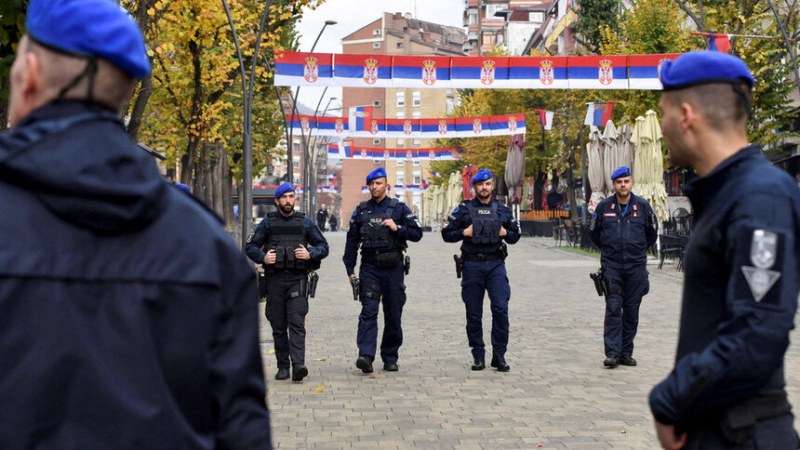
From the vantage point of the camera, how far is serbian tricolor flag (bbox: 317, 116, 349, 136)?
157ft

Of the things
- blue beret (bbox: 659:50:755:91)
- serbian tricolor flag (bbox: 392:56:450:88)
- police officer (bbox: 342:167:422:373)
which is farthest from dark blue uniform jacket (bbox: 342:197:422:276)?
serbian tricolor flag (bbox: 392:56:450:88)

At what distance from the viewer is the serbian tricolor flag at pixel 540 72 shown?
27.8 metres

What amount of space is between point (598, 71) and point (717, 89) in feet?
82.2

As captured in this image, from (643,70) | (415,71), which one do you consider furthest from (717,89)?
(643,70)

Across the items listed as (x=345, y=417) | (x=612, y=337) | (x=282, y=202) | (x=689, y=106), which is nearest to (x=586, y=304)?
(x=612, y=337)

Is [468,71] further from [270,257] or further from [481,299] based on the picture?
[270,257]

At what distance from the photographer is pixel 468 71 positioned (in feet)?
90.6

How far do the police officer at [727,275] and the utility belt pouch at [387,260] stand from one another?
8.57 metres

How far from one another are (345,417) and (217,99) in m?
20.6

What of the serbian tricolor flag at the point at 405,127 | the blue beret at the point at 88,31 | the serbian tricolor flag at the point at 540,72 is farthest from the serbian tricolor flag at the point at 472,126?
the blue beret at the point at 88,31

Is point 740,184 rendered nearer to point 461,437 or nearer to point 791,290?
point 791,290

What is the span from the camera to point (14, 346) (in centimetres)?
231

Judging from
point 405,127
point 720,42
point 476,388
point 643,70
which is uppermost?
point 720,42

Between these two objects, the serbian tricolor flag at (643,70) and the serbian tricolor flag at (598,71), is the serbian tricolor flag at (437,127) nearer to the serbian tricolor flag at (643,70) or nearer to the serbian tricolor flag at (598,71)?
the serbian tricolor flag at (598,71)
